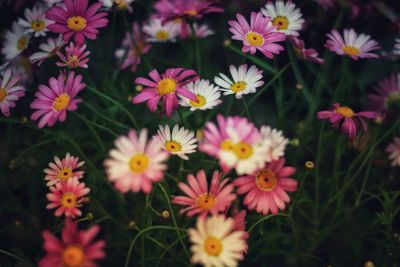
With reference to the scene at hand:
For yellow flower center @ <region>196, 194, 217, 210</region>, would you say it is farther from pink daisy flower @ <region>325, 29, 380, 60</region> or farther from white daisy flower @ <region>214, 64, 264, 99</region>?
pink daisy flower @ <region>325, 29, 380, 60</region>

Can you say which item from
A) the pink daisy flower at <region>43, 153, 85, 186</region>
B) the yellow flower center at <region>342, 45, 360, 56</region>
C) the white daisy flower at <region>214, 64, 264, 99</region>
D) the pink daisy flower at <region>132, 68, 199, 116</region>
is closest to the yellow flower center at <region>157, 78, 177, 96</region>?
the pink daisy flower at <region>132, 68, 199, 116</region>

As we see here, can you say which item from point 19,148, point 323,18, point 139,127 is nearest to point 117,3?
point 139,127

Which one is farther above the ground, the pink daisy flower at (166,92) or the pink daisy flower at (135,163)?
the pink daisy flower at (166,92)

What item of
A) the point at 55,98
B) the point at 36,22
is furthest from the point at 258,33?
the point at 36,22

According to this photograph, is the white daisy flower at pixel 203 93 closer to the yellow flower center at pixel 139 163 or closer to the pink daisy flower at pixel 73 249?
the yellow flower center at pixel 139 163

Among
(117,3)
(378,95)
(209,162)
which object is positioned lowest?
(209,162)

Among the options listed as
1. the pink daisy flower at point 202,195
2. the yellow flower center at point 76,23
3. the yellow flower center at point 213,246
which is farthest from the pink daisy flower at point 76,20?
the yellow flower center at point 213,246

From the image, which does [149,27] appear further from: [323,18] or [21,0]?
[323,18]
